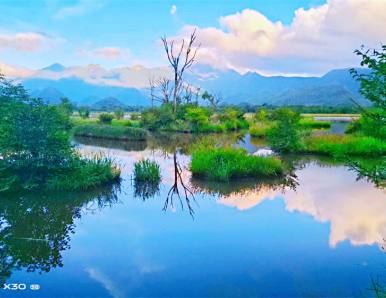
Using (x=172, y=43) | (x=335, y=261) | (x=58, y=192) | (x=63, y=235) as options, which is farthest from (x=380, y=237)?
(x=172, y=43)

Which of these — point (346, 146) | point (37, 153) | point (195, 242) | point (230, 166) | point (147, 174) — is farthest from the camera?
point (346, 146)

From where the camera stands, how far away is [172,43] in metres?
47.2

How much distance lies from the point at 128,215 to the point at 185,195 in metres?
3.05

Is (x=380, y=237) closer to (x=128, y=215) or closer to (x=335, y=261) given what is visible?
(x=335, y=261)

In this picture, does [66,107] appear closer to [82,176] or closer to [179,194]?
[82,176]

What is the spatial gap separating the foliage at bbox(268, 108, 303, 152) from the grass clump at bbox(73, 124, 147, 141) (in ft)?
48.2

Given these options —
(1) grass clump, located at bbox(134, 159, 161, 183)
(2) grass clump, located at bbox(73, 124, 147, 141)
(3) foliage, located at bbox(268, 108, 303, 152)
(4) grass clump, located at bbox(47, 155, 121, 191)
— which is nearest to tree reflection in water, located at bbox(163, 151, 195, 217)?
(1) grass clump, located at bbox(134, 159, 161, 183)

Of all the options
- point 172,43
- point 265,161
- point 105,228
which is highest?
point 172,43

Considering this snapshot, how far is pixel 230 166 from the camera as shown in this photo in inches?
632

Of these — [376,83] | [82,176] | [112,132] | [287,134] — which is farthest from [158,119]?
[376,83]

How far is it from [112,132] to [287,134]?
1847cm

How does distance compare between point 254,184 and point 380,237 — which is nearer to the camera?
point 380,237

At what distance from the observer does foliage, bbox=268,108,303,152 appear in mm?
24938

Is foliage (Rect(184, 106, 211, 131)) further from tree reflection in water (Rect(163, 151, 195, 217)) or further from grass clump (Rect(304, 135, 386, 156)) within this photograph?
tree reflection in water (Rect(163, 151, 195, 217))
